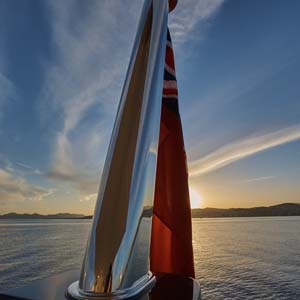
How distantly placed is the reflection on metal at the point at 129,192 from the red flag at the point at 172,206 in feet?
1.43

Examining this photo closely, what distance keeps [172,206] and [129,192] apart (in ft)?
2.06

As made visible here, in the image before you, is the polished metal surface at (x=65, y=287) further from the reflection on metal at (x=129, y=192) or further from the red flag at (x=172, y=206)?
the red flag at (x=172, y=206)

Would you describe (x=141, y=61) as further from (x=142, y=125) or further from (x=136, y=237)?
(x=136, y=237)

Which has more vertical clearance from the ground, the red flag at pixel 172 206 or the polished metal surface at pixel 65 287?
the red flag at pixel 172 206

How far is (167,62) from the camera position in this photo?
159 cm

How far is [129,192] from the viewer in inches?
32.4

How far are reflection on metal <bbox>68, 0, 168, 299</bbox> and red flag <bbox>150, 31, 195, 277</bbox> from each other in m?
0.44

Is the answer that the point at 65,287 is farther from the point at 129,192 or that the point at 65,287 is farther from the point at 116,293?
the point at 129,192

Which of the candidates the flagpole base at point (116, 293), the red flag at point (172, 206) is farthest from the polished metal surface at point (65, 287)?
the red flag at point (172, 206)

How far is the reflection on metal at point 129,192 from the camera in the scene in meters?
0.77

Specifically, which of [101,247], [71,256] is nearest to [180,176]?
[101,247]

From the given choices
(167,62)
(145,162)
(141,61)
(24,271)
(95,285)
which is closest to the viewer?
(95,285)

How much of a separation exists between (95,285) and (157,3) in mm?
980

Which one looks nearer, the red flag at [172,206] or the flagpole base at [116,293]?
the flagpole base at [116,293]
